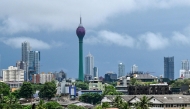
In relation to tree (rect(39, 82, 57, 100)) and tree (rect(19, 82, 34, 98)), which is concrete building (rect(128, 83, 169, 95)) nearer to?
tree (rect(39, 82, 57, 100))

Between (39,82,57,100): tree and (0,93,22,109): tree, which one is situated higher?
(39,82,57,100): tree

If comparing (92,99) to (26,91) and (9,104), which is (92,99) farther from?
(9,104)

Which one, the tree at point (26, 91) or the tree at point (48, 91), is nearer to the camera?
the tree at point (26, 91)

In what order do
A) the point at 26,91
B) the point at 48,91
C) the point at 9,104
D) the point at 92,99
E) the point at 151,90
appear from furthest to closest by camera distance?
1. the point at 92,99
2. the point at 48,91
3. the point at 26,91
4. the point at 151,90
5. the point at 9,104

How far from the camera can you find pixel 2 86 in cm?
18300

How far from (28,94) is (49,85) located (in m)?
10.1

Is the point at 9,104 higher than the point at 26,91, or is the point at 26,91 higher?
the point at 26,91

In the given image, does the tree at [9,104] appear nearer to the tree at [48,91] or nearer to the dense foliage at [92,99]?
the tree at [48,91]

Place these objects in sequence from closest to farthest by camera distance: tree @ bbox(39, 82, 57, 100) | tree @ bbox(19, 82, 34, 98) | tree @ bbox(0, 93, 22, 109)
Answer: tree @ bbox(0, 93, 22, 109) < tree @ bbox(19, 82, 34, 98) < tree @ bbox(39, 82, 57, 100)

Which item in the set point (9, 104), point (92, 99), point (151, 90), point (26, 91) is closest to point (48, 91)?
point (26, 91)

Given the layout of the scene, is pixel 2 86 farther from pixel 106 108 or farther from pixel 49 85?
pixel 106 108

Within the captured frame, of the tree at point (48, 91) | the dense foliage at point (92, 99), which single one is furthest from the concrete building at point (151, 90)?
the tree at point (48, 91)

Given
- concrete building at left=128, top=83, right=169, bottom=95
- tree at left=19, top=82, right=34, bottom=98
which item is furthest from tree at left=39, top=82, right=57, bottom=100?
concrete building at left=128, top=83, right=169, bottom=95

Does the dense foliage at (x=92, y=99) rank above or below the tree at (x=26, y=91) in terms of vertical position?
below
